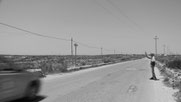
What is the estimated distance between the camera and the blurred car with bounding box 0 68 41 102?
6.16m

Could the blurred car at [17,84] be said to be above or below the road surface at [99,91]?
above

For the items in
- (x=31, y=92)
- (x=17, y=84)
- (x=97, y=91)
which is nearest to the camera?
(x=17, y=84)

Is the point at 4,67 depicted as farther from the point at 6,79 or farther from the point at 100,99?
the point at 100,99

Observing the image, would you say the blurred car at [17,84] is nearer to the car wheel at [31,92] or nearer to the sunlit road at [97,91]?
the car wheel at [31,92]

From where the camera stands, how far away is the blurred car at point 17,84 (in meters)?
6.16

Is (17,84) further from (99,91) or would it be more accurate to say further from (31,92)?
(99,91)

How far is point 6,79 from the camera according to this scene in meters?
6.23

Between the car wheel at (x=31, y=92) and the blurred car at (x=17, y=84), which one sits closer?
the blurred car at (x=17, y=84)

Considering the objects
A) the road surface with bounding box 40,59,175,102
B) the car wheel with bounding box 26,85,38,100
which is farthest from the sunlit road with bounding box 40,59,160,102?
the car wheel with bounding box 26,85,38,100

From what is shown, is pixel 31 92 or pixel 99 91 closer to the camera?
pixel 31 92

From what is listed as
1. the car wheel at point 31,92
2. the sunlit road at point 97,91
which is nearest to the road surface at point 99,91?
the sunlit road at point 97,91

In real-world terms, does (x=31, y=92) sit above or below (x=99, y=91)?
above

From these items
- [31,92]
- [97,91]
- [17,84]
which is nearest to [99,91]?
[97,91]

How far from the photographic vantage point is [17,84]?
267 inches
